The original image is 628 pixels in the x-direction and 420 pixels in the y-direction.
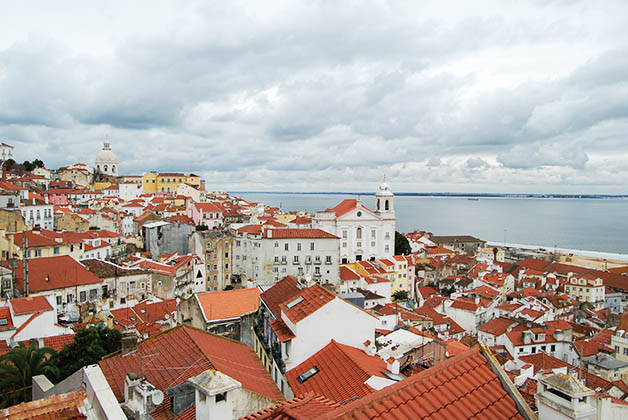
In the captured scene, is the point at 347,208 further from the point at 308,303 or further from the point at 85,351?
the point at 308,303

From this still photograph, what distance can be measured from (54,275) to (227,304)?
15.0 m

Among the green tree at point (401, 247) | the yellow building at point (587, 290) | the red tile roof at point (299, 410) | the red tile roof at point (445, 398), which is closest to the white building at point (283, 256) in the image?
the green tree at point (401, 247)

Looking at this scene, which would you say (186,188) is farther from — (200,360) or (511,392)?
(511,392)

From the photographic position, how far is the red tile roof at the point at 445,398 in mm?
3660

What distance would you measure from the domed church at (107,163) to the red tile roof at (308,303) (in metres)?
96.6

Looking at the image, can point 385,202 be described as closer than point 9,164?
Yes

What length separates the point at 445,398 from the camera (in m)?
4.00

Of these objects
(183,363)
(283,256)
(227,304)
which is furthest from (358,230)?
(183,363)

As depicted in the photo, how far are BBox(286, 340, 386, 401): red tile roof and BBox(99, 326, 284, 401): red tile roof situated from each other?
2.99ft

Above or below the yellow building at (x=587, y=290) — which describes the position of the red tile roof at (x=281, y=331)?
above

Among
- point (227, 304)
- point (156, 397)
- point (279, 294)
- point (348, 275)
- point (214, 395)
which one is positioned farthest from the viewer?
point (348, 275)

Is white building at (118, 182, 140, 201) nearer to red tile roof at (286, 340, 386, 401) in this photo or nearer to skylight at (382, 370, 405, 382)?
red tile roof at (286, 340, 386, 401)

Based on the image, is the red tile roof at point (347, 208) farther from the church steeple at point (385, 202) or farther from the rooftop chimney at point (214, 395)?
the rooftop chimney at point (214, 395)

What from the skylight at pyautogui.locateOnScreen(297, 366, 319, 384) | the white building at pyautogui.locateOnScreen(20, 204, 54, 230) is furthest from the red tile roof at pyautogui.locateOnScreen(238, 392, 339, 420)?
the white building at pyautogui.locateOnScreen(20, 204, 54, 230)
